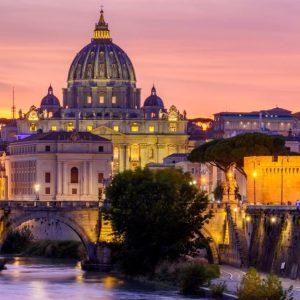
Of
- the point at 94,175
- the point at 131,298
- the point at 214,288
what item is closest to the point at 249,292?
the point at 214,288

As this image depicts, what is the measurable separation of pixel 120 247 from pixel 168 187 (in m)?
4.11

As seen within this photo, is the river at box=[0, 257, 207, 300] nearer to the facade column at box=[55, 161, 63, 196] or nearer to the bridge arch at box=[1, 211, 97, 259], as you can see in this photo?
the bridge arch at box=[1, 211, 97, 259]

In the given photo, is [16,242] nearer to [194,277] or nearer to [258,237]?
[258,237]

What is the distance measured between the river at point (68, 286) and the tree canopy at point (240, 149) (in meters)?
18.0

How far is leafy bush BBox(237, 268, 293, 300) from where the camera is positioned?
2378 inches

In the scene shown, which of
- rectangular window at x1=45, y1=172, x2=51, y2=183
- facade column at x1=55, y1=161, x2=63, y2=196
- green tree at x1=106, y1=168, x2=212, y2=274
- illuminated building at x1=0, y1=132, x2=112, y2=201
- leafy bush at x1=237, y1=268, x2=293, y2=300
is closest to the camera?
leafy bush at x1=237, y1=268, x2=293, y2=300

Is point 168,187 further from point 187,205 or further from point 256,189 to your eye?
point 256,189

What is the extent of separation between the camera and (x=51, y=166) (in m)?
172

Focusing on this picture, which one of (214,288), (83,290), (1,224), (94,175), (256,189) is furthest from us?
(94,175)

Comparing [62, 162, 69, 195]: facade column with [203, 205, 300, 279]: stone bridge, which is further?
[62, 162, 69, 195]: facade column

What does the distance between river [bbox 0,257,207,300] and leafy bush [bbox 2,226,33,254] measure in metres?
18.7

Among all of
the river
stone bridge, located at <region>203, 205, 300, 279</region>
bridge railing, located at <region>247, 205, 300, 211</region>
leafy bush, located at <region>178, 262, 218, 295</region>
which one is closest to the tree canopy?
the river

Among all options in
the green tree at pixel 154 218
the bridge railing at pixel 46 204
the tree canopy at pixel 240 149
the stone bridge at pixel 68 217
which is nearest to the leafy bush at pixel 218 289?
the green tree at pixel 154 218

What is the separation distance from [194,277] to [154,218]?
8.89 meters
